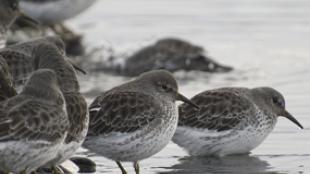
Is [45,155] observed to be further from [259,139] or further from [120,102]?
[259,139]

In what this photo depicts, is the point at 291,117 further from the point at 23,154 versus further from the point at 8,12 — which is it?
the point at 8,12

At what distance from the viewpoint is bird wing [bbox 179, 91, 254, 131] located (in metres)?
12.0

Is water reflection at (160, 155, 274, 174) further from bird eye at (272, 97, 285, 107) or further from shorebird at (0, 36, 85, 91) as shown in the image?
shorebird at (0, 36, 85, 91)

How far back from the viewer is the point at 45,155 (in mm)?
9070

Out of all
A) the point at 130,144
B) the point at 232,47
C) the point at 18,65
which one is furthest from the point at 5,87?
the point at 232,47

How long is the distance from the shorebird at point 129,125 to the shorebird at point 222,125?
860mm

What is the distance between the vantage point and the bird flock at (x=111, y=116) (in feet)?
29.7

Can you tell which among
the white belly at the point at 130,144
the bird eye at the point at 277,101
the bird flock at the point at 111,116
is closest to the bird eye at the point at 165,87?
the bird flock at the point at 111,116

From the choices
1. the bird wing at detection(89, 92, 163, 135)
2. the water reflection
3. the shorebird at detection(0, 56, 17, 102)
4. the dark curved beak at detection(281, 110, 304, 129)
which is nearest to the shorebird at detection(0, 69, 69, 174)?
the shorebird at detection(0, 56, 17, 102)

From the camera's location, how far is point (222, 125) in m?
12.1

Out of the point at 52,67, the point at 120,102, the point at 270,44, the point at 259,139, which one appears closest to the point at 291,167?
the point at 259,139

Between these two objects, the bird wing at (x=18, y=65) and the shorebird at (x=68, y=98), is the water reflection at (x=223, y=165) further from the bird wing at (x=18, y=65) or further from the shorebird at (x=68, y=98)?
the bird wing at (x=18, y=65)

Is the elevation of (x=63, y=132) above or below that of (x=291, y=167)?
above

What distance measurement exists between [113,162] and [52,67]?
60.2 inches
